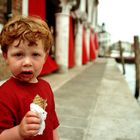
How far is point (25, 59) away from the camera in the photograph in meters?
1.48

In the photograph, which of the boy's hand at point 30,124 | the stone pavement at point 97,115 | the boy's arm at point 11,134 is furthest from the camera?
the stone pavement at point 97,115

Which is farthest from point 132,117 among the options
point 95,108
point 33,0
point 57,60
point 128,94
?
point 57,60

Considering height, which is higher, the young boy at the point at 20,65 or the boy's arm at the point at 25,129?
the young boy at the point at 20,65

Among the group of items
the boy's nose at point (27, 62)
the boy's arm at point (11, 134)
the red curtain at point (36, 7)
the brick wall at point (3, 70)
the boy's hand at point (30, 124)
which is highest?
the red curtain at point (36, 7)

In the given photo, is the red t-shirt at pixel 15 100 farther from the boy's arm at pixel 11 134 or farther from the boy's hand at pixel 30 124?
the boy's hand at pixel 30 124

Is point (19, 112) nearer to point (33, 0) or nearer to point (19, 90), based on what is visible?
Answer: point (19, 90)

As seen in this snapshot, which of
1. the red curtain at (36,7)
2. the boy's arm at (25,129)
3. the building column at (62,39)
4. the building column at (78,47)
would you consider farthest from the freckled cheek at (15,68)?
the building column at (78,47)

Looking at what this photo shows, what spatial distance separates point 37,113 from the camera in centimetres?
130

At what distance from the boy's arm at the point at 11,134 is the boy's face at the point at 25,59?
23 cm

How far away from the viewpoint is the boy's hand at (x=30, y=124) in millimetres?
1293

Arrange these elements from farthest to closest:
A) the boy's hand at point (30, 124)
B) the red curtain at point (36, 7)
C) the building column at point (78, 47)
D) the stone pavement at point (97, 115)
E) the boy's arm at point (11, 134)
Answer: the building column at point (78, 47), the red curtain at point (36, 7), the stone pavement at point (97, 115), the boy's arm at point (11, 134), the boy's hand at point (30, 124)

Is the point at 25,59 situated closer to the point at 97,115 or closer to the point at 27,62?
the point at 27,62

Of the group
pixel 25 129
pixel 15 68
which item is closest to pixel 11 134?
pixel 25 129

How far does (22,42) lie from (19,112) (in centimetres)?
29
